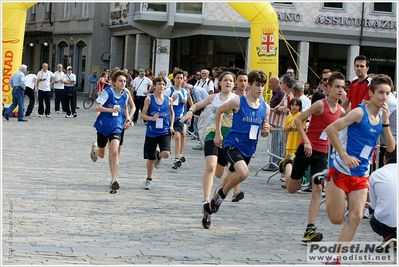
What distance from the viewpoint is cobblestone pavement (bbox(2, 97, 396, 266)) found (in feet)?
24.0

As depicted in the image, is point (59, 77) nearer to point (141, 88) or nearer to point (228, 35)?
point (141, 88)

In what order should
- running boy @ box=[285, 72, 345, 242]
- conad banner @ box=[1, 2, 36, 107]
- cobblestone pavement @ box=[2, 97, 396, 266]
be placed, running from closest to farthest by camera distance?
1. cobblestone pavement @ box=[2, 97, 396, 266]
2. running boy @ box=[285, 72, 345, 242]
3. conad banner @ box=[1, 2, 36, 107]

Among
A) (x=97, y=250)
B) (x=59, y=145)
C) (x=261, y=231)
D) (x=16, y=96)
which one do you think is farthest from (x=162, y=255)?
(x=16, y=96)

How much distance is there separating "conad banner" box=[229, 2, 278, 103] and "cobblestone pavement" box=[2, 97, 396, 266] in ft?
17.0

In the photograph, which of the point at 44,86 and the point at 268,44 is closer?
the point at 268,44

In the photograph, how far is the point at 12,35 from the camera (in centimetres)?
2341

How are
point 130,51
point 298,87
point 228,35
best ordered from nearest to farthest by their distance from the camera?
point 298,87 < point 228,35 < point 130,51

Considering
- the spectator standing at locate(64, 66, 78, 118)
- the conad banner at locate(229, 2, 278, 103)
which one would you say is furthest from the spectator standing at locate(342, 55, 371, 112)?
the spectator standing at locate(64, 66, 78, 118)

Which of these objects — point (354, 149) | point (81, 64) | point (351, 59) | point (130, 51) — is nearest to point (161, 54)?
point (130, 51)

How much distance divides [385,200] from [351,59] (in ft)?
118

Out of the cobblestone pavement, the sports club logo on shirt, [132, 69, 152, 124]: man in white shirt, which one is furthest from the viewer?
[132, 69, 152, 124]: man in white shirt

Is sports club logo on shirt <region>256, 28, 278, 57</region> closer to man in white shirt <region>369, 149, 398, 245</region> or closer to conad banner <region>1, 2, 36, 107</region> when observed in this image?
conad banner <region>1, 2, 36, 107</region>

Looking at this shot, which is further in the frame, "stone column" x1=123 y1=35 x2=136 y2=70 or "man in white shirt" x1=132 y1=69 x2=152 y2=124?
"stone column" x1=123 y1=35 x2=136 y2=70

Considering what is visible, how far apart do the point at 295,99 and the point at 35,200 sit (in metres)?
4.42
